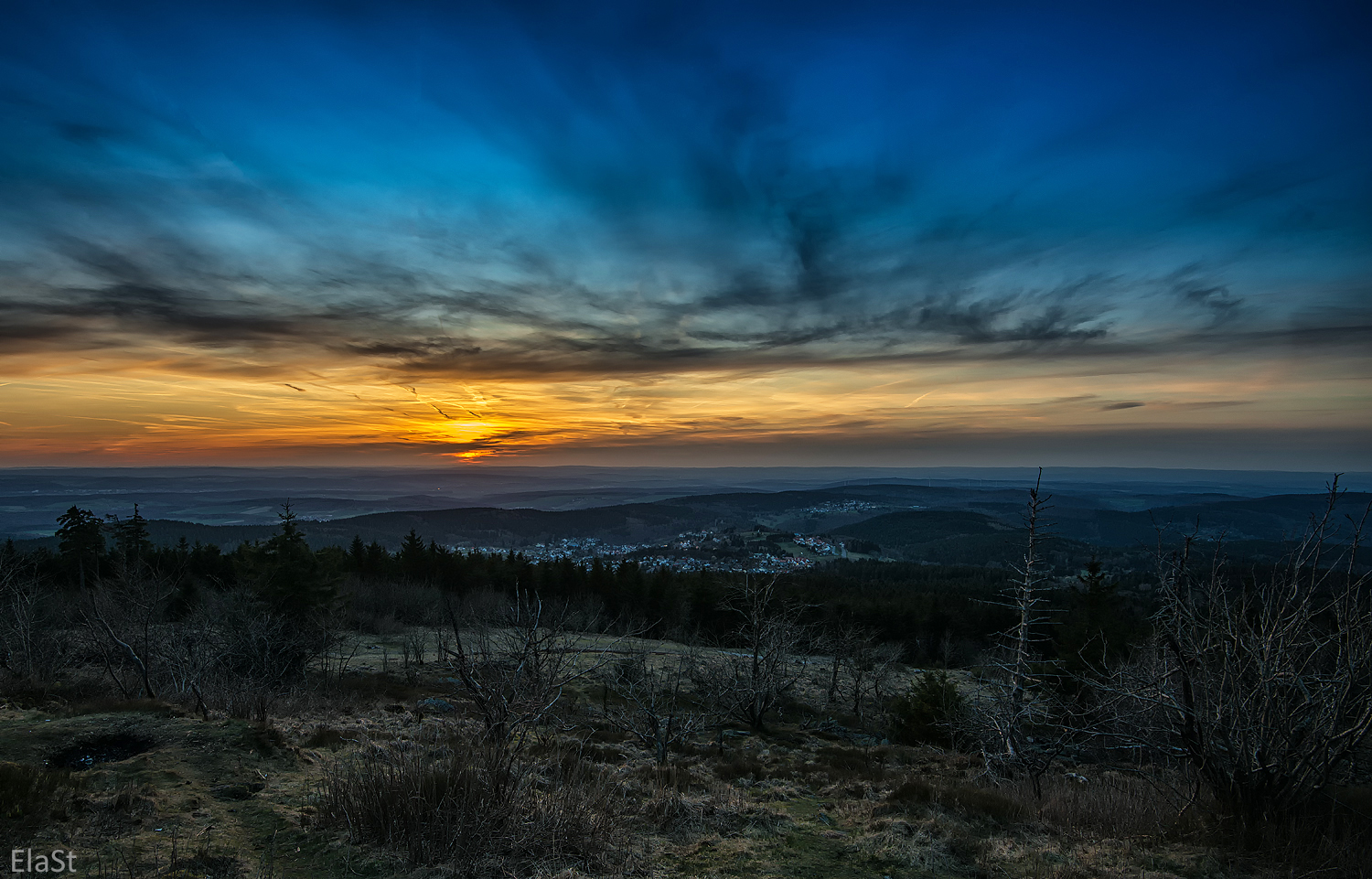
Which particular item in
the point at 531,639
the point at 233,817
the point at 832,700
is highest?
the point at 531,639

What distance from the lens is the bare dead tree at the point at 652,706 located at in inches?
454

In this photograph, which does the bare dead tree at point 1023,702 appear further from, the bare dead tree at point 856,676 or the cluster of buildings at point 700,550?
the cluster of buildings at point 700,550

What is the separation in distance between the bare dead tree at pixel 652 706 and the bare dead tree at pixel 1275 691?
7.93 metres

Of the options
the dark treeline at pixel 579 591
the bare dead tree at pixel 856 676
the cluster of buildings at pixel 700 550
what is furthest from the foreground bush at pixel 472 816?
the cluster of buildings at pixel 700 550

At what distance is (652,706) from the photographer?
1102 cm

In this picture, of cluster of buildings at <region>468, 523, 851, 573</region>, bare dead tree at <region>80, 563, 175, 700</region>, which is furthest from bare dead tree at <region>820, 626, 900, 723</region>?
cluster of buildings at <region>468, 523, 851, 573</region>

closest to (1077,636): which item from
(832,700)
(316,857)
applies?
(832,700)

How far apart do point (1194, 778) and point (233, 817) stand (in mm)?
11921

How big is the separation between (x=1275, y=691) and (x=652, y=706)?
29.7 ft

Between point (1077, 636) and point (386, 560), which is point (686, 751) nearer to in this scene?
point (1077, 636)

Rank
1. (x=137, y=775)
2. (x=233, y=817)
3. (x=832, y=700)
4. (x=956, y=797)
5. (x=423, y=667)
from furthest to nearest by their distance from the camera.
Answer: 1. (x=832, y=700)
2. (x=423, y=667)
3. (x=956, y=797)
4. (x=137, y=775)
5. (x=233, y=817)

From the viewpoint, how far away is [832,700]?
33.8m

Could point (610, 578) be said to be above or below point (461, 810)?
below

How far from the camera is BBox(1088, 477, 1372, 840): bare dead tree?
586 centimetres
